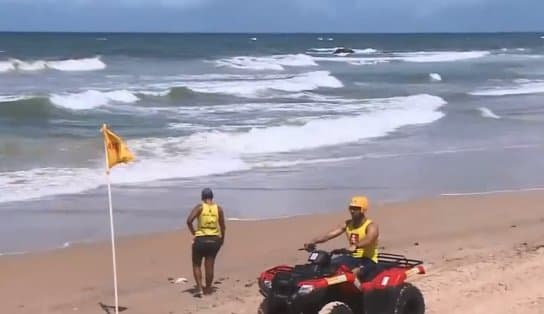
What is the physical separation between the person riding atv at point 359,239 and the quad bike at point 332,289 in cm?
7

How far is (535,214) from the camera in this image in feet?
45.6

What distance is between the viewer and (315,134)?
23.9m

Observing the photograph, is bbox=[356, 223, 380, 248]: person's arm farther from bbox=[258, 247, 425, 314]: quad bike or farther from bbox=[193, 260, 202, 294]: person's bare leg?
bbox=[193, 260, 202, 294]: person's bare leg

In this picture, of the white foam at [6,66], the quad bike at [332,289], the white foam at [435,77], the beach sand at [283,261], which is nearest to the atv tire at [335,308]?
the quad bike at [332,289]

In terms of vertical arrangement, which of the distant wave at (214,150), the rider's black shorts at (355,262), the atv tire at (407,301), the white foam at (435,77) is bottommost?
the atv tire at (407,301)

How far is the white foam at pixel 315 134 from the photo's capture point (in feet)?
70.9

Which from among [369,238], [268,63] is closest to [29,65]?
[268,63]

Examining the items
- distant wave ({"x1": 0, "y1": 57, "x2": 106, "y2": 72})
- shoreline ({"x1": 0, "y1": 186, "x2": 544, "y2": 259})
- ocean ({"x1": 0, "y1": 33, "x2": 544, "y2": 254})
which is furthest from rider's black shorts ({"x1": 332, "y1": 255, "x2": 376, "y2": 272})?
distant wave ({"x1": 0, "y1": 57, "x2": 106, "y2": 72})

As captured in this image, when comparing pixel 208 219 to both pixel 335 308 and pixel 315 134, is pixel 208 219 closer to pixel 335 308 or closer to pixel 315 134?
pixel 335 308

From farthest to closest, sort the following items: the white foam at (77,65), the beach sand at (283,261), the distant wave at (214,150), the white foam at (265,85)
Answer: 1. the white foam at (77,65)
2. the white foam at (265,85)
3. the distant wave at (214,150)
4. the beach sand at (283,261)

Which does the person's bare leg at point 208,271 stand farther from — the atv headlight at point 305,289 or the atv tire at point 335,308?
the atv headlight at point 305,289

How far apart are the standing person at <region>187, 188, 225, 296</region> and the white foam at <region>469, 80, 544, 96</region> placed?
29.7 metres

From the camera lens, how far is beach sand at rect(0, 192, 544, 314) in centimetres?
928

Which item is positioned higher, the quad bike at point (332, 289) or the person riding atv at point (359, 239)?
the person riding atv at point (359, 239)
